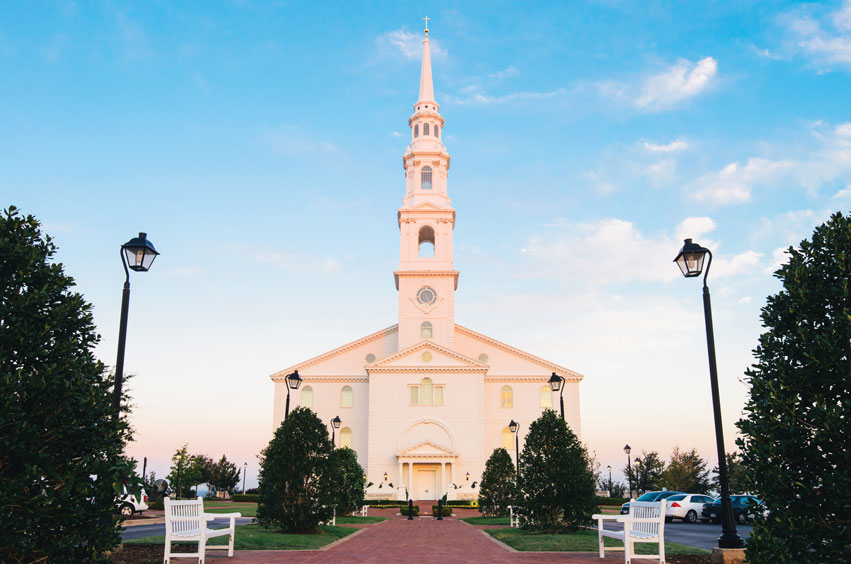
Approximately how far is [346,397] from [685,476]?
112ft

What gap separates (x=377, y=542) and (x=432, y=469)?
126ft

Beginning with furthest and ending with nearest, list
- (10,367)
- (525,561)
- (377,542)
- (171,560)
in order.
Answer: (377,542) < (525,561) < (171,560) < (10,367)

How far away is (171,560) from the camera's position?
12.1 metres

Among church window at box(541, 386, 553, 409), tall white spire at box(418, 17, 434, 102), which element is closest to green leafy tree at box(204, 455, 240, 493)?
church window at box(541, 386, 553, 409)

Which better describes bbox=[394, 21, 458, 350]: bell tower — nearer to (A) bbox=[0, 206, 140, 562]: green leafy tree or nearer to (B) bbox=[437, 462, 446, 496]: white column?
(B) bbox=[437, 462, 446, 496]: white column

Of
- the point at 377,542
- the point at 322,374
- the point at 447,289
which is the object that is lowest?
the point at 377,542

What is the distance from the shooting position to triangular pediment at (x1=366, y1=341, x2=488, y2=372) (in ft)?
184

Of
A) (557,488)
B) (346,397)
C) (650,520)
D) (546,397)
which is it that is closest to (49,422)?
(650,520)

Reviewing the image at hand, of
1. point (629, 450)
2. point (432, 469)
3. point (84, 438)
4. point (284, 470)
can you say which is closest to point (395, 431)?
point (432, 469)

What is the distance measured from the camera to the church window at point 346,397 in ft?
195

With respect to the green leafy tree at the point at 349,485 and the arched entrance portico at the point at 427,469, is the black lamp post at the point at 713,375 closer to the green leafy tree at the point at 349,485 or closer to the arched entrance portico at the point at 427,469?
the green leafy tree at the point at 349,485

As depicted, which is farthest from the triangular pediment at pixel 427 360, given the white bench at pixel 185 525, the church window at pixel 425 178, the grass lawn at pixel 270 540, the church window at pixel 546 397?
the white bench at pixel 185 525

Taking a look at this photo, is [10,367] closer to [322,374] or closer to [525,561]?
[525,561]

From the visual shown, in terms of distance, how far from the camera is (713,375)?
13.2 meters
